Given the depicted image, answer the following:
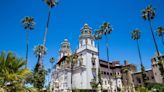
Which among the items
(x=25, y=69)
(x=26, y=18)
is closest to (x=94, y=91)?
(x=26, y=18)

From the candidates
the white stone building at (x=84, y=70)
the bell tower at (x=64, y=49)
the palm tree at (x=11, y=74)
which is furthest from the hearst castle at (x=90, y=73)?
the palm tree at (x=11, y=74)

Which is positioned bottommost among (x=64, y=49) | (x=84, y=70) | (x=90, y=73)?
(x=90, y=73)

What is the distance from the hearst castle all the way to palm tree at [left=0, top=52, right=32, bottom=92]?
55120 mm

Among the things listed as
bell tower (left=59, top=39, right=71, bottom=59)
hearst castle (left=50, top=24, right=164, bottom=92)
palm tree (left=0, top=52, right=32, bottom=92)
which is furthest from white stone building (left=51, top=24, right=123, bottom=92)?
palm tree (left=0, top=52, right=32, bottom=92)

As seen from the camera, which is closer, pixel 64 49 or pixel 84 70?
pixel 84 70

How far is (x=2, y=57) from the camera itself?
60.3 feet

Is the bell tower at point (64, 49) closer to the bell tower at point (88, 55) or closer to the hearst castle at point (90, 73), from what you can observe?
the hearst castle at point (90, 73)

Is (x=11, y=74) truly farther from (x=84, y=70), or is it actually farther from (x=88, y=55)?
(x=88, y=55)

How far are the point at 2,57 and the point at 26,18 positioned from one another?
4942 cm

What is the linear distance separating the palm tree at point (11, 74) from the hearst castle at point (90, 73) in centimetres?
5512

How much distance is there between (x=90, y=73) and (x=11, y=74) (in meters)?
63.5

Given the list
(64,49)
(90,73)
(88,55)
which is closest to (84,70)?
(90,73)

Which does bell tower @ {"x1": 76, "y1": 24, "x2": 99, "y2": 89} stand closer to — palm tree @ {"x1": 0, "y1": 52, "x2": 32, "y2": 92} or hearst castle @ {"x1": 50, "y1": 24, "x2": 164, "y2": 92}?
hearst castle @ {"x1": 50, "y1": 24, "x2": 164, "y2": 92}

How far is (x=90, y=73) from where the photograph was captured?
264 feet
